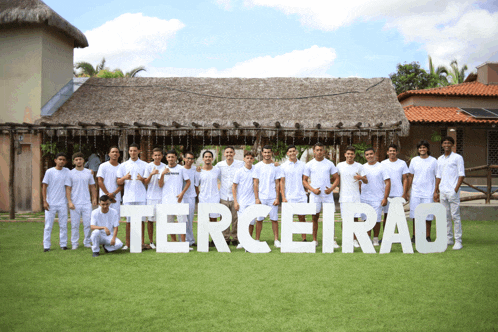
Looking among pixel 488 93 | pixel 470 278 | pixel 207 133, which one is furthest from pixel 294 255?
pixel 488 93

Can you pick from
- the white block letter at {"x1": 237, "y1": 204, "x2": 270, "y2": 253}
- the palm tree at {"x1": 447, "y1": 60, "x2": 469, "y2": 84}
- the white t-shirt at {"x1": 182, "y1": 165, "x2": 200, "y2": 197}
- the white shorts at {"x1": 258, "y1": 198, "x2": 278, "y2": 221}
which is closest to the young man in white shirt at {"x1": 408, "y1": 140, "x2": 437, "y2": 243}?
the white shorts at {"x1": 258, "y1": 198, "x2": 278, "y2": 221}

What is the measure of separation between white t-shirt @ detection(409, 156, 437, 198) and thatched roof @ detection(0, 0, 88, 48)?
12.7 meters

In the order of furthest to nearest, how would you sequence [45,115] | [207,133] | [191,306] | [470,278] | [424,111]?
1. [424,111]
2. [45,115]
3. [207,133]
4. [470,278]
5. [191,306]

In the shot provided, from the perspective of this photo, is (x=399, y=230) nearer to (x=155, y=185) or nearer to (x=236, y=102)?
(x=155, y=185)

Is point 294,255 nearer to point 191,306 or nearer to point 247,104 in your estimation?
point 191,306

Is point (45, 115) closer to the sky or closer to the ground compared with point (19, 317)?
closer to the sky

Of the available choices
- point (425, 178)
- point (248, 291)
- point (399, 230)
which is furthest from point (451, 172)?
point (248, 291)

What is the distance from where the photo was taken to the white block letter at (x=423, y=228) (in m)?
6.59

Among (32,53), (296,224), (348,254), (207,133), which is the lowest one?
(348,254)

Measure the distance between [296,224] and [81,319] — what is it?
3.79m

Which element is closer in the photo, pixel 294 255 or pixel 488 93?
pixel 294 255

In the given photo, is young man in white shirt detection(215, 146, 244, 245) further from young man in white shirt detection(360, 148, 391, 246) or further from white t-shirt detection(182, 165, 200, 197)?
young man in white shirt detection(360, 148, 391, 246)

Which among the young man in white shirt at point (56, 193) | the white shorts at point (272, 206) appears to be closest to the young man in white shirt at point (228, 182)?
the white shorts at point (272, 206)

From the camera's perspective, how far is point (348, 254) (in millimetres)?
6590
